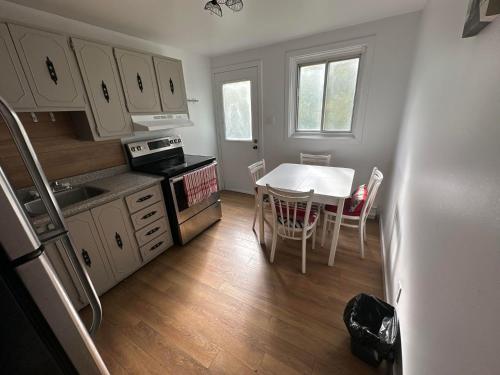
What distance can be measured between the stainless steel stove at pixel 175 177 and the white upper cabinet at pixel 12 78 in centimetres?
92

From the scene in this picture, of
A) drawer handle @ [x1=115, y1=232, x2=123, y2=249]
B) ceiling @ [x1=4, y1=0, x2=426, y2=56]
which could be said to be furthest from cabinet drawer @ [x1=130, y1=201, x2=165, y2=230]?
ceiling @ [x1=4, y1=0, x2=426, y2=56]

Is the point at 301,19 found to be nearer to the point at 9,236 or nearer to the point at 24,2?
the point at 24,2

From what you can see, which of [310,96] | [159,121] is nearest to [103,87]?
[159,121]

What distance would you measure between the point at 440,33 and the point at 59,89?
2724 mm

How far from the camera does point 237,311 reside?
5.27 feet

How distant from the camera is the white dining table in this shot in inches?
71.7

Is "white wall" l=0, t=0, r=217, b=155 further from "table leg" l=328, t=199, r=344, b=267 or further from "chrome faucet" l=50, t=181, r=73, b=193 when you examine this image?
"table leg" l=328, t=199, r=344, b=267

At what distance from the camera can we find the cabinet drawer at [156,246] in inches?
82.3

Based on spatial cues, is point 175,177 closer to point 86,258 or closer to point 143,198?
point 143,198

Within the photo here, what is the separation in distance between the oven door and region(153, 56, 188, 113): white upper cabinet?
0.86m

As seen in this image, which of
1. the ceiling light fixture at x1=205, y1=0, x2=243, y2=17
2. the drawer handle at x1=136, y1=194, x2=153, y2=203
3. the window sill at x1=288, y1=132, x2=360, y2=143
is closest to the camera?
the ceiling light fixture at x1=205, y1=0, x2=243, y2=17

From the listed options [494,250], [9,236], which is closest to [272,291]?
[494,250]

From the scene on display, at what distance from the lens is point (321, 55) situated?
8.66 feet

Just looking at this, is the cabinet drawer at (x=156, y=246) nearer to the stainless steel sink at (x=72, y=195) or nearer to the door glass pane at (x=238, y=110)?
the stainless steel sink at (x=72, y=195)
